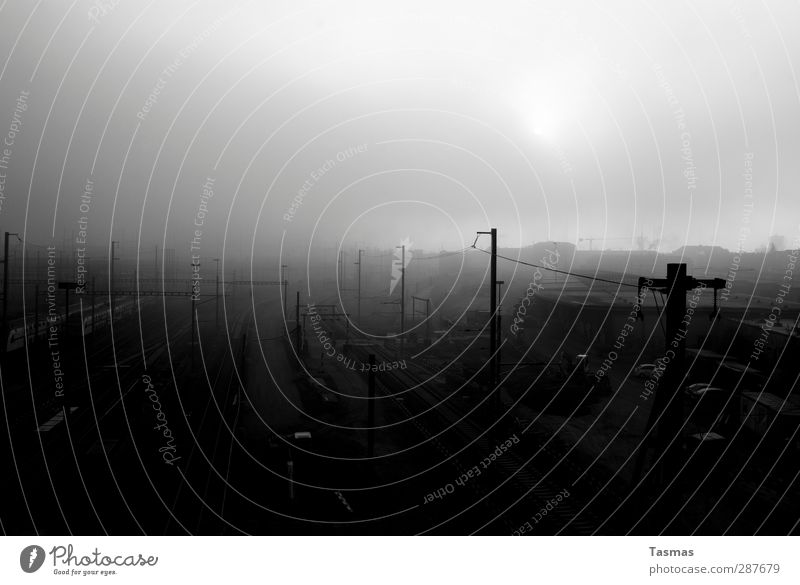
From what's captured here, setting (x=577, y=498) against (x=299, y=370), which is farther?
(x=299, y=370)

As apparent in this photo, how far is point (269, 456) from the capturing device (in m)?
11.8

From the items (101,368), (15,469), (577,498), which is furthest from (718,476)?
(101,368)

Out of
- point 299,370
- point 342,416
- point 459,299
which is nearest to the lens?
point 342,416

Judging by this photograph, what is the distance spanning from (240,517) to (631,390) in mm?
15665

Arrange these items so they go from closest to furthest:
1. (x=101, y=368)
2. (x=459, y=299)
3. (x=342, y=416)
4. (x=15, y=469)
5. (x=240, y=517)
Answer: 1. (x=240, y=517)
2. (x=15, y=469)
3. (x=342, y=416)
4. (x=101, y=368)
5. (x=459, y=299)

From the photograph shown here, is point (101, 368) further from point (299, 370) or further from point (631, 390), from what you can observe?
point (631, 390)

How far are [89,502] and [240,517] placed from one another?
258 centimetres

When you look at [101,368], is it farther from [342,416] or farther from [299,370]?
[342,416]

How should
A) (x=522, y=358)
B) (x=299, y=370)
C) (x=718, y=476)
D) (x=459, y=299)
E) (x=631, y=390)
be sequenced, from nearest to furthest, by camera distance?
(x=718, y=476) < (x=631, y=390) < (x=299, y=370) < (x=522, y=358) < (x=459, y=299)

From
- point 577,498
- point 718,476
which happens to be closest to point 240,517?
point 577,498

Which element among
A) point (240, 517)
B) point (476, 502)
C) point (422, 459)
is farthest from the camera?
point (422, 459)

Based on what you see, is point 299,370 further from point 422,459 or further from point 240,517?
point 240,517

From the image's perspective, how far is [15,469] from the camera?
10008 millimetres

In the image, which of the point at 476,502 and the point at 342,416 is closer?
the point at 476,502
